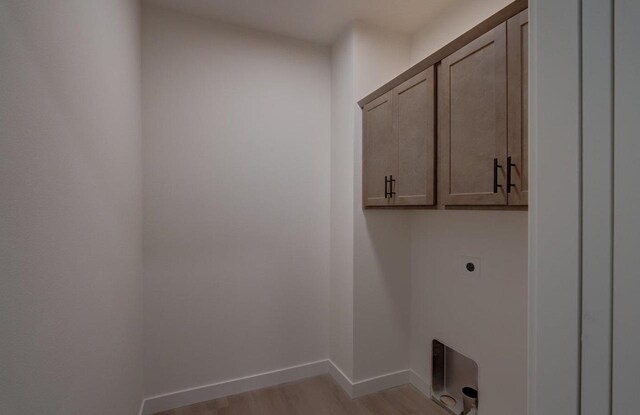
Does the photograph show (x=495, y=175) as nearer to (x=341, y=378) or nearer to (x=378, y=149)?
(x=378, y=149)

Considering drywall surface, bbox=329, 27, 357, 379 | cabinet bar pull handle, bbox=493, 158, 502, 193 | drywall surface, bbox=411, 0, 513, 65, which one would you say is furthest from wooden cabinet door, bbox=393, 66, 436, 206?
drywall surface, bbox=411, 0, 513, 65

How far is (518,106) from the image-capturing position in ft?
3.97

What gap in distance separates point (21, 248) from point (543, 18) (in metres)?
1.25

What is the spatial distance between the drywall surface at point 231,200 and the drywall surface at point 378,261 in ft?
1.35

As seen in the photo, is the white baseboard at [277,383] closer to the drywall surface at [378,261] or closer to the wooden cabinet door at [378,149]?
the drywall surface at [378,261]

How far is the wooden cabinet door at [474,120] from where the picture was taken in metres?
1.29

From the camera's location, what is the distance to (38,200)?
736 mm

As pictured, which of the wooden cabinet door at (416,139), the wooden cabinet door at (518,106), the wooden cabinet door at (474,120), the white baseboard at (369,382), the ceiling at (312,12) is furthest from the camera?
the white baseboard at (369,382)

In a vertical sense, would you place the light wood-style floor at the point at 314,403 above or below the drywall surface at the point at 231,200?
below

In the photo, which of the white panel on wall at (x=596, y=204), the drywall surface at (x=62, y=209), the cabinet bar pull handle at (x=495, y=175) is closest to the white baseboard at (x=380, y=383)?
the drywall surface at (x=62, y=209)

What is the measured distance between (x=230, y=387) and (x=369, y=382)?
105cm

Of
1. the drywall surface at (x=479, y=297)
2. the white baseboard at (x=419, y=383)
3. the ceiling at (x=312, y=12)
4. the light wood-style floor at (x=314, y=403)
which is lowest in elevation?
the light wood-style floor at (x=314, y=403)

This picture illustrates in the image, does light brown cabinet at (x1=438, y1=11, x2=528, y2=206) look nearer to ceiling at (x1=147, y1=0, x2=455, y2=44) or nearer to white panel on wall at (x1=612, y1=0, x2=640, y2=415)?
white panel on wall at (x1=612, y1=0, x2=640, y2=415)

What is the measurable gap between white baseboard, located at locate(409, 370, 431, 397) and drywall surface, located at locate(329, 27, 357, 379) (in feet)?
1.73
